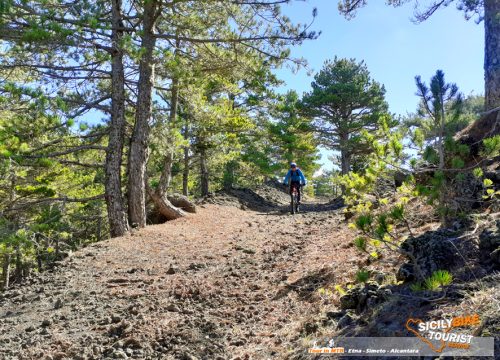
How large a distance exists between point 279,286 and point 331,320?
163 centimetres

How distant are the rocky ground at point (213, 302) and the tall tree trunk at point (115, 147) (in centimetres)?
110

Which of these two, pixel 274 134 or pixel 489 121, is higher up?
pixel 274 134

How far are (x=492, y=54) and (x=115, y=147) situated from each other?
8621mm

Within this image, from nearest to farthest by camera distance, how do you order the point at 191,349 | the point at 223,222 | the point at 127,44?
the point at 191,349 < the point at 127,44 < the point at 223,222

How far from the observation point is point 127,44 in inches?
267

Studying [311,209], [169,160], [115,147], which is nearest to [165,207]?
[169,160]

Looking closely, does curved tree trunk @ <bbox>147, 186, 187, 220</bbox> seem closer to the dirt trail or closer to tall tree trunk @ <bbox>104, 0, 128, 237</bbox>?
tall tree trunk @ <bbox>104, 0, 128, 237</bbox>

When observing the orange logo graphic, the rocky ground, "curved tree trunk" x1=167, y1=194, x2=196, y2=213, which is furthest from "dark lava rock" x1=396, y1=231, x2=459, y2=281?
"curved tree trunk" x1=167, y1=194, x2=196, y2=213

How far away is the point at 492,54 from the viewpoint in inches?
263

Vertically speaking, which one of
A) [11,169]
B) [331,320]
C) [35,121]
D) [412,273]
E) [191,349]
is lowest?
[191,349]

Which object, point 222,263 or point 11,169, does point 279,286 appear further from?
point 11,169

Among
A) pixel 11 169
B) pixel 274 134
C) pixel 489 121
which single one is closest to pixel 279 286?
pixel 489 121

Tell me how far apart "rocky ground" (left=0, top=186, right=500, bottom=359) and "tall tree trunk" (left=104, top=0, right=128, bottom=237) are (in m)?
1.10

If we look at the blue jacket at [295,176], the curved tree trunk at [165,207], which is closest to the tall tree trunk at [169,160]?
the curved tree trunk at [165,207]
